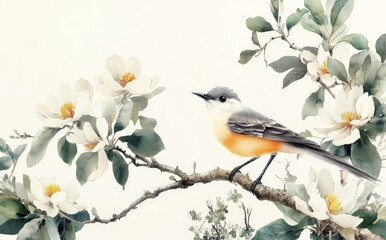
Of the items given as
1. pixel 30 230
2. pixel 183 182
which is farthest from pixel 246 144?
pixel 30 230

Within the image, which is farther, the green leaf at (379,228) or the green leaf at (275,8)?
the green leaf at (275,8)

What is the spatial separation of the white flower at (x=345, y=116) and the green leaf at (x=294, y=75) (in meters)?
0.10

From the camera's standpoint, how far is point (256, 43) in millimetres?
892

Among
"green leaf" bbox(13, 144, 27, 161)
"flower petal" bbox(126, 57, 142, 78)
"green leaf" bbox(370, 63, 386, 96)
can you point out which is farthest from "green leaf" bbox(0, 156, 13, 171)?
"green leaf" bbox(370, 63, 386, 96)

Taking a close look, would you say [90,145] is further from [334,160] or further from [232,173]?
[334,160]

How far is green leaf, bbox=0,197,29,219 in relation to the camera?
2.58 ft

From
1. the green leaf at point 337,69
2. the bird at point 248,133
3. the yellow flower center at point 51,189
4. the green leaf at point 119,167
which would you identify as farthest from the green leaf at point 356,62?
the yellow flower center at point 51,189

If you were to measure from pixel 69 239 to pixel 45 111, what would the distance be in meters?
0.19

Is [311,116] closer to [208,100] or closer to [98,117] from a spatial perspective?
[208,100]

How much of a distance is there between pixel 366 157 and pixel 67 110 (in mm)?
425

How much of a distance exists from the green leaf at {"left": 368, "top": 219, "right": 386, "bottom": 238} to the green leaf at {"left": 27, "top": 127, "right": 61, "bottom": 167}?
1.48 feet

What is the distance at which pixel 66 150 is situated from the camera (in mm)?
813

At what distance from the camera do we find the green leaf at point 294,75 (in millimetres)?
871

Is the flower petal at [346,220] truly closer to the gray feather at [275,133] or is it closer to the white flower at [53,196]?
the gray feather at [275,133]
